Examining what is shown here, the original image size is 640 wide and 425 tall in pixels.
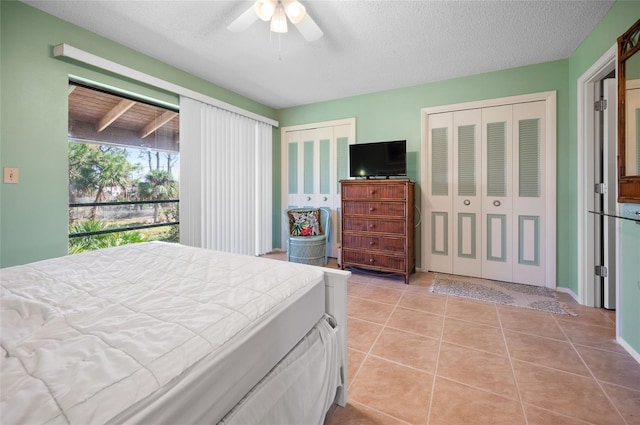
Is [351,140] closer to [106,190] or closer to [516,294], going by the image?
[516,294]

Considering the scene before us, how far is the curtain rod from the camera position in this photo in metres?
2.24

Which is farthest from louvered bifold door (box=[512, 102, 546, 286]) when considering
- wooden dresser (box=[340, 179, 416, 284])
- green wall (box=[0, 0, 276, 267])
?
green wall (box=[0, 0, 276, 267])

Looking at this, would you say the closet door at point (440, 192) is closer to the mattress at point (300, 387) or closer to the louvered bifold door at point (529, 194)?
the louvered bifold door at point (529, 194)

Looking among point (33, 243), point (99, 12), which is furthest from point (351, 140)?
point (33, 243)

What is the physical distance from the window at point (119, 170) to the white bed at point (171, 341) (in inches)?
69.1

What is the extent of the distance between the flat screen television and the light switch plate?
3270mm

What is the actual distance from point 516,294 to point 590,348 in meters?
1.03

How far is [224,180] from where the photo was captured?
380cm

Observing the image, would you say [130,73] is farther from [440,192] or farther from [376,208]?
[440,192]

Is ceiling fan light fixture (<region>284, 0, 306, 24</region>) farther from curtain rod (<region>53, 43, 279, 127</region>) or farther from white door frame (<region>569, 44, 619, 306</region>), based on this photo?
white door frame (<region>569, 44, 619, 306</region>)

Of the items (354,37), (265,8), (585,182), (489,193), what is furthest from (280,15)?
(585,182)

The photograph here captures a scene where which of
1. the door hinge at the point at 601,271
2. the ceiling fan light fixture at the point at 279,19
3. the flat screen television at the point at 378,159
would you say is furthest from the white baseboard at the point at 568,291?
the ceiling fan light fixture at the point at 279,19

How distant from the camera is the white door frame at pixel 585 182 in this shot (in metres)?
2.55

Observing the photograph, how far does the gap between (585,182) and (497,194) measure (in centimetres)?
81
